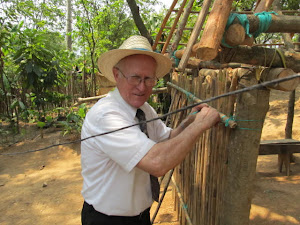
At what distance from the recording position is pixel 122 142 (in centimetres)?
124

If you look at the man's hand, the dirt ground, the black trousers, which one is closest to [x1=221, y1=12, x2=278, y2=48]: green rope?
the man's hand

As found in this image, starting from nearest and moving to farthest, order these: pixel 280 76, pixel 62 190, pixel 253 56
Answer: pixel 280 76 < pixel 253 56 < pixel 62 190

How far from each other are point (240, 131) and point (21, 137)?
7.08 metres

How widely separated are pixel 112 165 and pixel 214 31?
960 mm

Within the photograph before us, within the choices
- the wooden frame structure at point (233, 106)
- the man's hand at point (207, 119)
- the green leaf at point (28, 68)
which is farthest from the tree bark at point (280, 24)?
the green leaf at point (28, 68)

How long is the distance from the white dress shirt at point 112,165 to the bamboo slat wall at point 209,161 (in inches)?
21.7

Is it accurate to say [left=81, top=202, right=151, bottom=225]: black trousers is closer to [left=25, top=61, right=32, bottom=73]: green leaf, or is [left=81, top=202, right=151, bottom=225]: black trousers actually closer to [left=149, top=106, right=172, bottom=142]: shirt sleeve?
[left=149, top=106, right=172, bottom=142]: shirt sleeve

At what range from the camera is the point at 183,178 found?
9.49 ft

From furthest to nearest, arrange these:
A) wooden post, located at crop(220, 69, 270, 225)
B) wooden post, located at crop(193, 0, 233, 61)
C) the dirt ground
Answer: the dirt ground → wooden post, located at crop(220, 69, 270, 225) → wooden post, located at crop(193, 0, 233, 61)

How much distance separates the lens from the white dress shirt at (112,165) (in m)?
1.28

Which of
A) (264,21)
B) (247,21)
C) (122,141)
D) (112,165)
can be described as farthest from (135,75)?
(264,21)

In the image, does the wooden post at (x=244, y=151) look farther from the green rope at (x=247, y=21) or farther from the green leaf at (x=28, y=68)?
the green leaf at (x=28, y=68)

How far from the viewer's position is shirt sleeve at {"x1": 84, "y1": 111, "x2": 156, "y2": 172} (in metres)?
1.22

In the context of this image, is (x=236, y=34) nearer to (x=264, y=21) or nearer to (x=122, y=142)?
(x=264, y=21)
